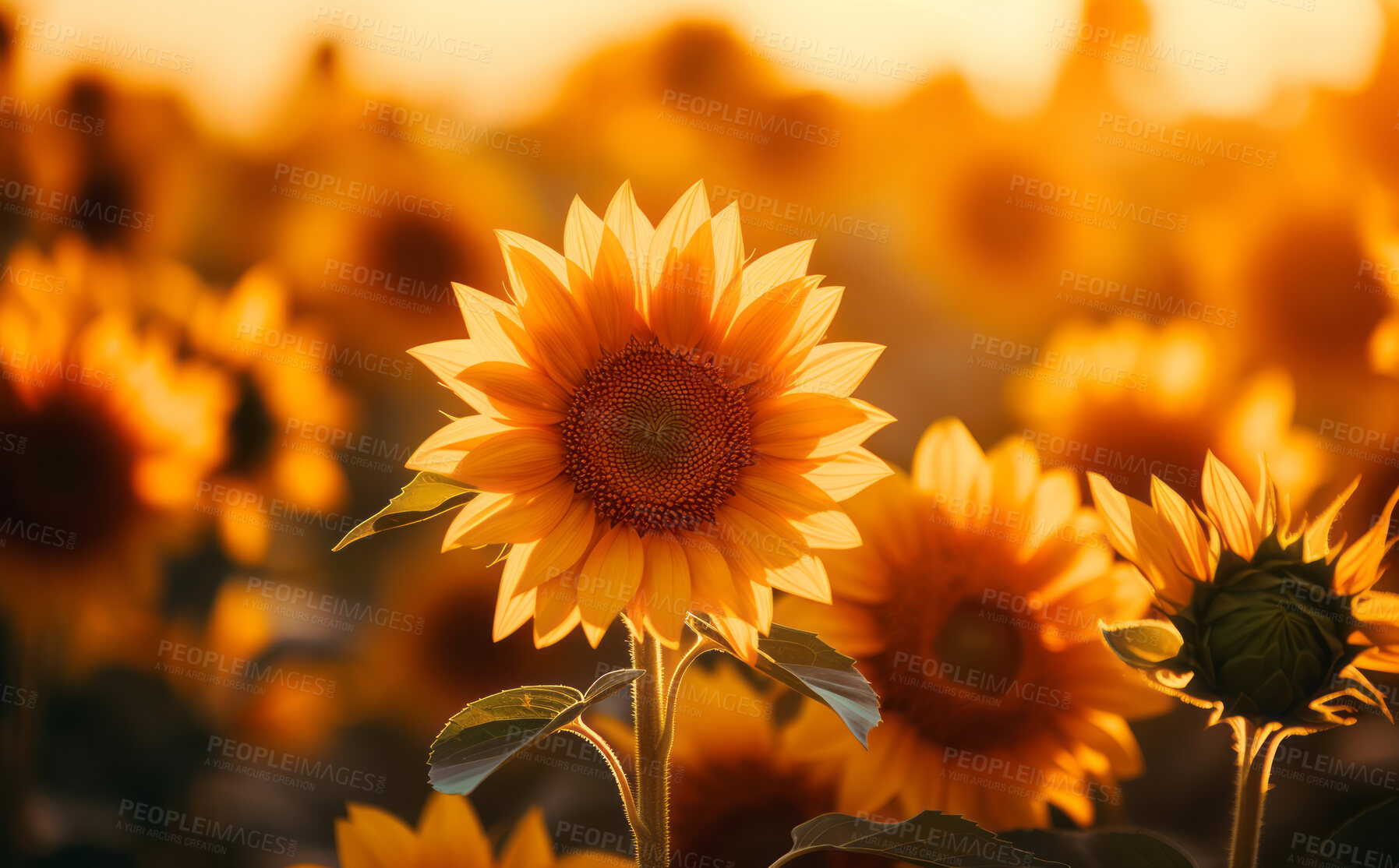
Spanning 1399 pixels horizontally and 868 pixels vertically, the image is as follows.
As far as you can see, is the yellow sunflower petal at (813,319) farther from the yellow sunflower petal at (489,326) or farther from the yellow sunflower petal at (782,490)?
the yellow sunflower petal at (489,326)

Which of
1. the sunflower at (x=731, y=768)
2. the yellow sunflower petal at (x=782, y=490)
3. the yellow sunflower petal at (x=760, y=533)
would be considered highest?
the yellow sunflower petal at (x=782, y=490)

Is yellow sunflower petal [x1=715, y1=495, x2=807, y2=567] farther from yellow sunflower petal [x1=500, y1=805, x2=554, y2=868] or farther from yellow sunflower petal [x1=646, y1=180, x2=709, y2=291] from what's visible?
yellow sunflower petal [x1=500, y1=805, x2=554, y2=868]

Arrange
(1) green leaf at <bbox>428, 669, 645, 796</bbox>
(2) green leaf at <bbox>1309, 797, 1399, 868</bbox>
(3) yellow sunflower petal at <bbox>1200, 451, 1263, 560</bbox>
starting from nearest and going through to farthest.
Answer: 1. (1) green leaf at <bbox>428, 669, 645, 796</bbox>
2. (3) yellow sunflower petal at <bbox>1200, 451, 1263, 560</bbox>
3. (2) green leaf at <bbox>1309, 797, 1399, 868</bbox>

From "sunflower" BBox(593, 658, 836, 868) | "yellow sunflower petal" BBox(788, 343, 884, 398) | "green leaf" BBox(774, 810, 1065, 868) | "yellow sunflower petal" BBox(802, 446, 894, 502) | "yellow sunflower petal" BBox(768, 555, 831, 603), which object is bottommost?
"sunflower" BBox(593, 658, 836, 868)

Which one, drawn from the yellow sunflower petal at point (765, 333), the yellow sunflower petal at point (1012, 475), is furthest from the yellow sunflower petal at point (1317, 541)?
the yellow sunflower petal at point (765, 333)

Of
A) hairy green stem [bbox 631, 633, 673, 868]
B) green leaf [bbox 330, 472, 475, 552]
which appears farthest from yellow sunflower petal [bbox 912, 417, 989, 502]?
Answer: green leaf [bbox 330, 472, 475, 552]

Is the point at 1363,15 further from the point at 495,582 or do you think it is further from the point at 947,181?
the point at 495,582
